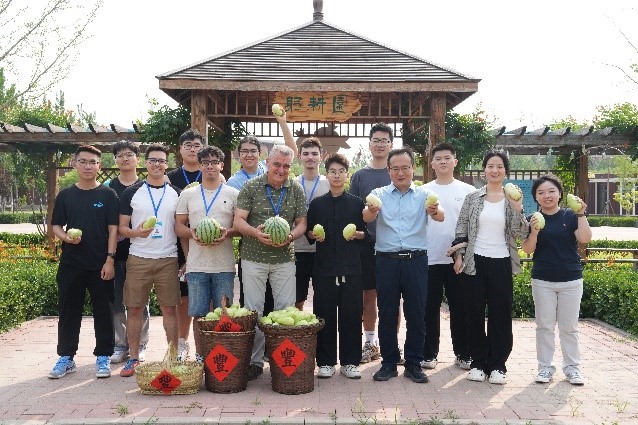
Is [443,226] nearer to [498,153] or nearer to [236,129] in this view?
[498,153]

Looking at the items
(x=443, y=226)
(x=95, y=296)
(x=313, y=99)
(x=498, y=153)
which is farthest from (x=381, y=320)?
(x=313, y=99)

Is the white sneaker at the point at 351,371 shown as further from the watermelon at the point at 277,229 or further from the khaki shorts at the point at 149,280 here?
the khaki shorts at the point at 149,280

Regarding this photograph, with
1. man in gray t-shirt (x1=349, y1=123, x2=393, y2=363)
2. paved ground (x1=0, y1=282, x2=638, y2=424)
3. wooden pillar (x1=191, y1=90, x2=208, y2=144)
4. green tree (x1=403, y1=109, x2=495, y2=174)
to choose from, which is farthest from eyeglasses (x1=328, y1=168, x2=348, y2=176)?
green tree (x1=403, y1=109, x2=495, y2=174)

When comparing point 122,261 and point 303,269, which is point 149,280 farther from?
point 303,269

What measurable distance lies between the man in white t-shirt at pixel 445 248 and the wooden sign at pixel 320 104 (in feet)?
18.4

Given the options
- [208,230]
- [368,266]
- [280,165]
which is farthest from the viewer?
[368,266]

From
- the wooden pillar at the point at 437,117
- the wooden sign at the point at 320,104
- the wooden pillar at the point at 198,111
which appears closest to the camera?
the wooden pillar at the point at 198,111

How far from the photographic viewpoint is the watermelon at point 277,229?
536 cm

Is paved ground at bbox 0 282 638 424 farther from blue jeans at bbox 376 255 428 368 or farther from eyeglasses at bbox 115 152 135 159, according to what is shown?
eyeglasses at bbox 115 152 135 159

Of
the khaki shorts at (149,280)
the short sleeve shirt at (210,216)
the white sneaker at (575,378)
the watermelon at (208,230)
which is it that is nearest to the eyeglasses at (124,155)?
the short sleeve shirt at (210,216)

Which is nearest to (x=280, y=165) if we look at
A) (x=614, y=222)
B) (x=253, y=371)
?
(x=253, y=371)

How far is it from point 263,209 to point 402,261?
1.44 m

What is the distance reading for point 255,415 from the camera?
4.83 metres

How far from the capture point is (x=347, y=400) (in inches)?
205
